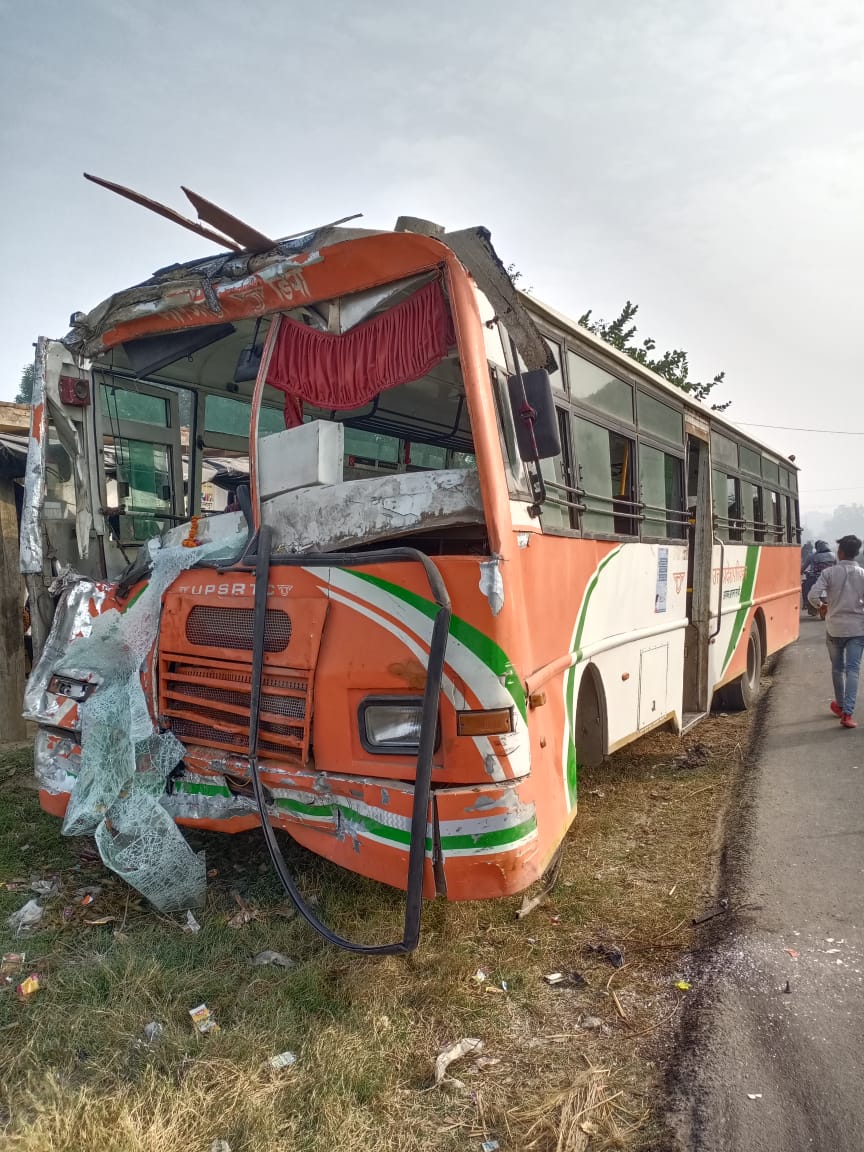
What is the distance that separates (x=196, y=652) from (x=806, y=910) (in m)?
3.23

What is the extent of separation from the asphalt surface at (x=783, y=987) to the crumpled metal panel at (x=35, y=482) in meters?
3.86

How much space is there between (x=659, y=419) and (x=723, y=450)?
2.29 metres

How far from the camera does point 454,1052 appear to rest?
2.82m

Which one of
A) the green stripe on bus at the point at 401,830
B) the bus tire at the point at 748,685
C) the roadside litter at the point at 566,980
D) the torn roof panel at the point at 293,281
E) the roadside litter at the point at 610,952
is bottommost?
the roadside litter at the point at 566,980

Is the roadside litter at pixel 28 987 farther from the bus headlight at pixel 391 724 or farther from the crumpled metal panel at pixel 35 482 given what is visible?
the crumpled metal panel at pixel 35 482

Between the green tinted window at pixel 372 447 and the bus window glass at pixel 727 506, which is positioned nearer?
the green tinted window at pixel 372 447

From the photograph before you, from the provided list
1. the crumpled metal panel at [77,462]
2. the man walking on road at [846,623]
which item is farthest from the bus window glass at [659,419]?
the crumpled metal panel at [77,462]

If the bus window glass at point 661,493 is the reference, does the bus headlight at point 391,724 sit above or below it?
below

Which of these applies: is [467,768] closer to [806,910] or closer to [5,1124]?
[5,1124]

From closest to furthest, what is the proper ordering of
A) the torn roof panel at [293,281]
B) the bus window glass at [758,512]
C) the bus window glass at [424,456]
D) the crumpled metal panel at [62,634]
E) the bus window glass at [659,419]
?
the torn roof panel at [293,281] → the crumpled metal panel at [62,634] → the bus window glass at [424,456] → the bus window glass at [659,419] → the bus window glass at [758,512]

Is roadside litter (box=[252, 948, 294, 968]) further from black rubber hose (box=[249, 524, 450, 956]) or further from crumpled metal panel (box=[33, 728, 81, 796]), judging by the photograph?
crumpled metal panel (box=[33, 728, 81, 796])

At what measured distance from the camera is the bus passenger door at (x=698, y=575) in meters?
7.25

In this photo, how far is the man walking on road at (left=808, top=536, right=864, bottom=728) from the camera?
300 inches

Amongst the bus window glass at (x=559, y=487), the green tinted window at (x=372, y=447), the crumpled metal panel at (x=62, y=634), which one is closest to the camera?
the bus window glass at (x=559, y=487)
